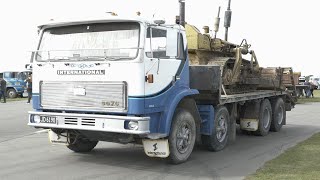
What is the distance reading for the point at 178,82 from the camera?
26.5ft

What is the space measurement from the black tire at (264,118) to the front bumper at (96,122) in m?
5.84

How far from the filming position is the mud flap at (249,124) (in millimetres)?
12016

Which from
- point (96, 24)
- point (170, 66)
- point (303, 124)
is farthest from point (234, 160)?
point (303, 124)

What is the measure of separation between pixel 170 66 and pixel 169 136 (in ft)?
3.98

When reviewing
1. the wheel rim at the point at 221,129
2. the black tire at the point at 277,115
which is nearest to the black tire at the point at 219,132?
the wheel rim at the point at 221,129

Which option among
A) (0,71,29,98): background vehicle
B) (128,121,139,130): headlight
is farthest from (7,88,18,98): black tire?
(128,121,139,130): headlight

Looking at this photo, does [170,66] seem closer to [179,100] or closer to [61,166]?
[179,100]

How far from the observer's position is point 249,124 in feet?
39.8

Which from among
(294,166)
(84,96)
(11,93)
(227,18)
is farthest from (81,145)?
(11,93)

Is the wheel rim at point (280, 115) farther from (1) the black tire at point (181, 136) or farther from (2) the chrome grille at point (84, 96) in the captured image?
(2) the chrome grille at point (84, 96)

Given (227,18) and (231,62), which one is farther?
(227,18)

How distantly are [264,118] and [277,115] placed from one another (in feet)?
3.67

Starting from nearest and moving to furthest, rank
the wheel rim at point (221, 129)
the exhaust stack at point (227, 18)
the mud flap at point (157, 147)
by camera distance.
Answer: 1. the mud flap at point (157, 147)
2. the wheel rim at point (221, 129)
3. the exhaust stack at point (227, 18)

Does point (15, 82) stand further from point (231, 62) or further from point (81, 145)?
point (81, 145)
